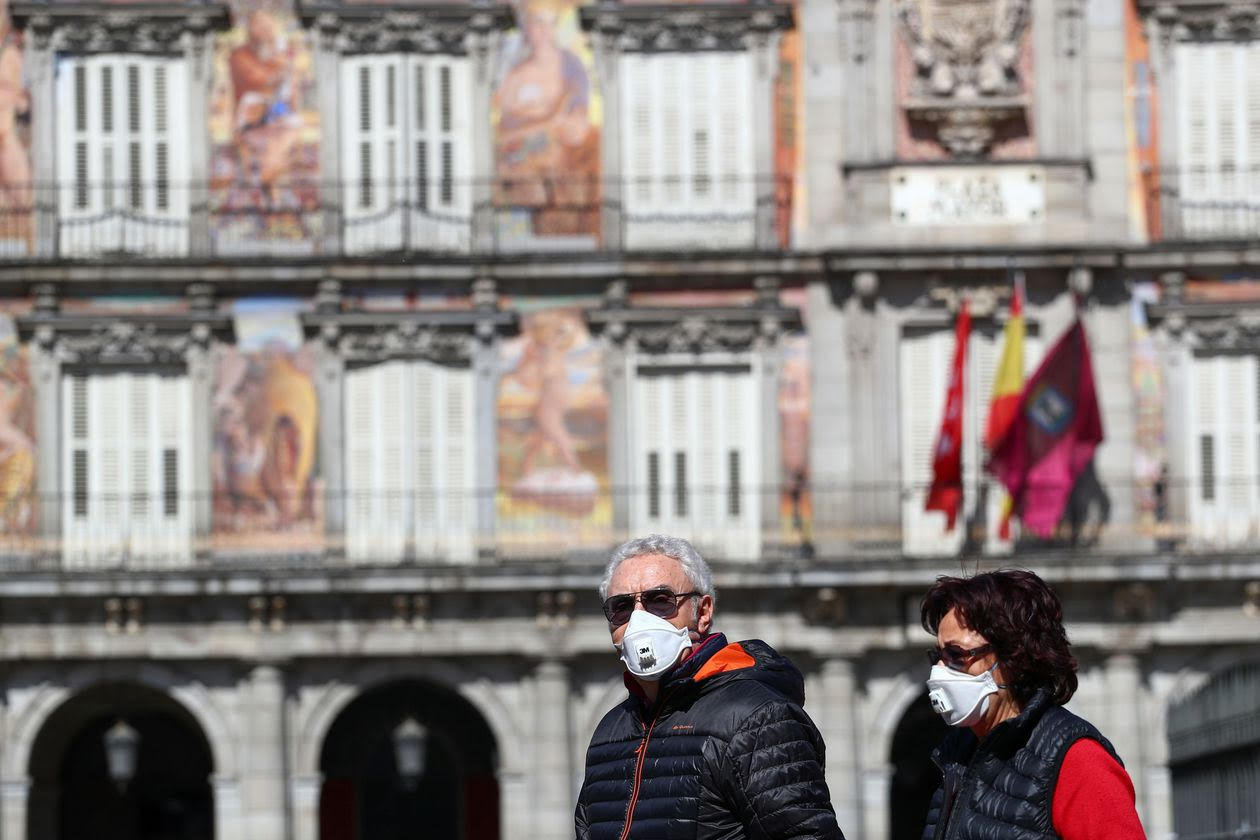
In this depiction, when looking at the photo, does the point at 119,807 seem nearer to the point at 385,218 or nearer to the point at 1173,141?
the point at 385,218

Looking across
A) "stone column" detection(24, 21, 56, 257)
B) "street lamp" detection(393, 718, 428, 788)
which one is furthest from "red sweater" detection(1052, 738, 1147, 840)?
"stone column" detection(24, 21, 56, 257)

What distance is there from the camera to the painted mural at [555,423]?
101 feet

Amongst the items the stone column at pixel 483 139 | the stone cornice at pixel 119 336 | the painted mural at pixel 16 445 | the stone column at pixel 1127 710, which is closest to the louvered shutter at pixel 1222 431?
the stone column at pixel 1127 710

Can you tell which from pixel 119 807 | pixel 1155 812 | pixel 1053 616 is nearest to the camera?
pixel 1053 616

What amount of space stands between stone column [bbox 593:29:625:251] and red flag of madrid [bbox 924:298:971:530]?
3.94 meters

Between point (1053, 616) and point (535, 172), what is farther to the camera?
point (535, 172)

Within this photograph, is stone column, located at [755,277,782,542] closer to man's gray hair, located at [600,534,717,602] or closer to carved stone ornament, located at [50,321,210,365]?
carved stone ornament, located at [50,321,210,365]

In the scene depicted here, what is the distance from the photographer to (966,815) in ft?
24.7

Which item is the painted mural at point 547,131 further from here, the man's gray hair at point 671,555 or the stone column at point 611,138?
the man's gray hair at point 671,555

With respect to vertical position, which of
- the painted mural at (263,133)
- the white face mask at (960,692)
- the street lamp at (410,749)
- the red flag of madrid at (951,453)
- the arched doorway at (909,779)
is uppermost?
the painted mural at (263,133)

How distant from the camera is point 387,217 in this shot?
3088 cm

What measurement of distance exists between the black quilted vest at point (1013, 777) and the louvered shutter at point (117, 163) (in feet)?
79.2

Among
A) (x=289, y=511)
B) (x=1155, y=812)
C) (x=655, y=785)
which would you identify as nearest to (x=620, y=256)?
(x=289, y=511)

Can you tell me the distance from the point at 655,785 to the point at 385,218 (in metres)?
23.6
